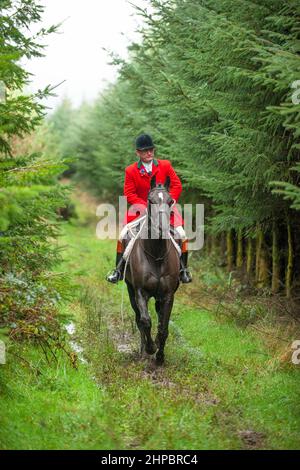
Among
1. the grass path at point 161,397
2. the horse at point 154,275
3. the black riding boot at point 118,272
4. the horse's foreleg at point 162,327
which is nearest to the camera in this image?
the grass path at point 161,397

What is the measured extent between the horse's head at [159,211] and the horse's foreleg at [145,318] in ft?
3.87

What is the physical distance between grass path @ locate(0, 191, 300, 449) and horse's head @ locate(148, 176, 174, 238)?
1.35 meters

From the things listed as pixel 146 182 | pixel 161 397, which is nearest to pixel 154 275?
pixel 146 182

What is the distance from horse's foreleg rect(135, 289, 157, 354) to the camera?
30.3 ft

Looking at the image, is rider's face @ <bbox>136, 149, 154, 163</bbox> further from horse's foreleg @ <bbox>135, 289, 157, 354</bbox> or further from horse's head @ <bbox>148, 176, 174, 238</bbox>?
horse's foreleg @ <bbox>135, 289, 157, 354</bbox>

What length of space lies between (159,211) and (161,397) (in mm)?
2546

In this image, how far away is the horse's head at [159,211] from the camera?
27.6 ft

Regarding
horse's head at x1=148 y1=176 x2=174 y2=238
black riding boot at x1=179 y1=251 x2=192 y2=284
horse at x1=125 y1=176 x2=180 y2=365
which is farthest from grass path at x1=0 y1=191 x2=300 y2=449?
horse's head at x1=148 y1=176 x2=174 y2=238

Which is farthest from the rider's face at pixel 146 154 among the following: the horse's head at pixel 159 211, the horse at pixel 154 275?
the horse's head at pixel 159 211

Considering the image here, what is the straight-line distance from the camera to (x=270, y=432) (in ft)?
21.6

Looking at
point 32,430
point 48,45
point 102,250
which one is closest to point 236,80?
point 48,45

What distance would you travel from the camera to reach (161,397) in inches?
295

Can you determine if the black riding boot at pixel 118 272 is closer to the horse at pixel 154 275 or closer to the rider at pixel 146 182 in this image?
the rider at pixel 146 182
